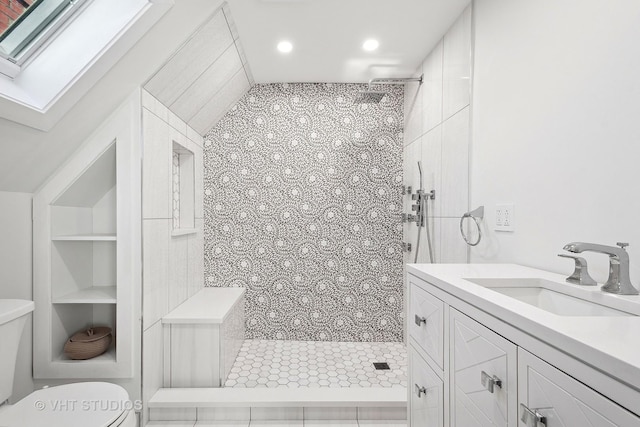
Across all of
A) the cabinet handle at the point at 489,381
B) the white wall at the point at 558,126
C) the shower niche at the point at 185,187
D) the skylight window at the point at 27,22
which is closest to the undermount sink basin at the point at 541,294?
the white wall at the point at 558,126

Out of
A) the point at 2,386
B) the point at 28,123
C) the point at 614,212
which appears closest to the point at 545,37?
the point at 614,212

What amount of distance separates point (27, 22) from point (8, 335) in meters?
1.27

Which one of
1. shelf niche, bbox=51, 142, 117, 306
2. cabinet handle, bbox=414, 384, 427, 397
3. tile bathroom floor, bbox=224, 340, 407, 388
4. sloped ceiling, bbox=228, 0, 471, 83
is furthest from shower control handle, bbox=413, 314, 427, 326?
sloped ceiling, bbox=228, 0, 471, 83

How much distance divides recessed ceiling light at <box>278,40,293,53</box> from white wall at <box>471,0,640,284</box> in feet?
4.01

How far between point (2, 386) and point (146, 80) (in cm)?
154

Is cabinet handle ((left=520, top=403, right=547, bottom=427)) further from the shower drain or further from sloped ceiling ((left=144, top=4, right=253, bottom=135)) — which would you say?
sloped ceiling ((left=144, top=4, right=253, bottom=135))

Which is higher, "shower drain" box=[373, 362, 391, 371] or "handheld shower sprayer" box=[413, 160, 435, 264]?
"handheld shower sprayer" box=[413, 160, 435, 264]

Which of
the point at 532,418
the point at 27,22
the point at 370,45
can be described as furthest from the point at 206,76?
the point at 532,418

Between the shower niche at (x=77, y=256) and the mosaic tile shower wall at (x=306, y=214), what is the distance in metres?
1.20

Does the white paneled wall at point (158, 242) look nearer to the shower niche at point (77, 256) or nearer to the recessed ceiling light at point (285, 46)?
the shower niche at point (77, 256)

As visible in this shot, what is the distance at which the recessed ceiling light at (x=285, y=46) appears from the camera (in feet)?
8.05

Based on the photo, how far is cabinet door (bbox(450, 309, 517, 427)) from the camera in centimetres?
81

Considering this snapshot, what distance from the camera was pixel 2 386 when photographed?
1390 millimetres

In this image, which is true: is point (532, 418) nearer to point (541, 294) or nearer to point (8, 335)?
point (541, 294)
